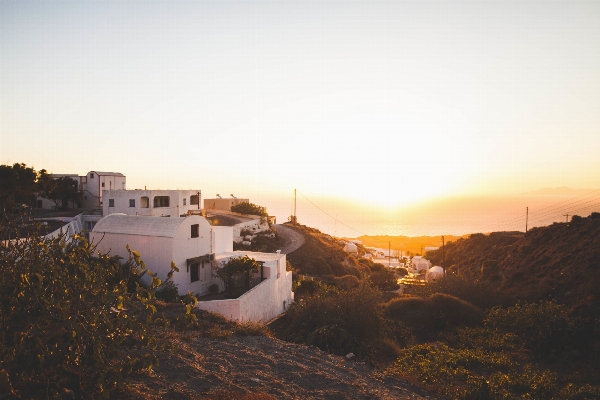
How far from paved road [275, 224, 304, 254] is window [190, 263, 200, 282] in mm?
16315

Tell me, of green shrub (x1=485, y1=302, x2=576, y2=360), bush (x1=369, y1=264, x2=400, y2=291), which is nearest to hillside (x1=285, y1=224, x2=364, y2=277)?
bush (x1=369, y1=264, x2=400, y2=291)

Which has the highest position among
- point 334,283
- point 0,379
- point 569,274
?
point 0,379

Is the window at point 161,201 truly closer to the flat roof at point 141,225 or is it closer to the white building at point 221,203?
the flat roof at point 141,225

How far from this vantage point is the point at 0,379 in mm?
5383

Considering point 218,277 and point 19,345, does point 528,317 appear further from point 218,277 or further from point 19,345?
point 19,345

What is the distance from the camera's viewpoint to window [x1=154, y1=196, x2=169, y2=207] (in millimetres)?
35281

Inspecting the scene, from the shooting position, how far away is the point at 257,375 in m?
8.57

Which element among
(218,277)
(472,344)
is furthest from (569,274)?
(218,277)

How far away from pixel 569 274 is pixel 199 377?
22064mm

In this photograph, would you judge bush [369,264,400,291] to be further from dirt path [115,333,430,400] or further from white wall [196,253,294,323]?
dirt path [115,333,430,400]

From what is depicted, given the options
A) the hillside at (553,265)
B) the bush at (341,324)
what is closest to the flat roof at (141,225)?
the bush at (341,324)

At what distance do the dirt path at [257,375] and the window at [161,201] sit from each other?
26.5m

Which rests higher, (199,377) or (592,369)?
(199,377)

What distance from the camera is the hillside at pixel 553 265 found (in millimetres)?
19469
